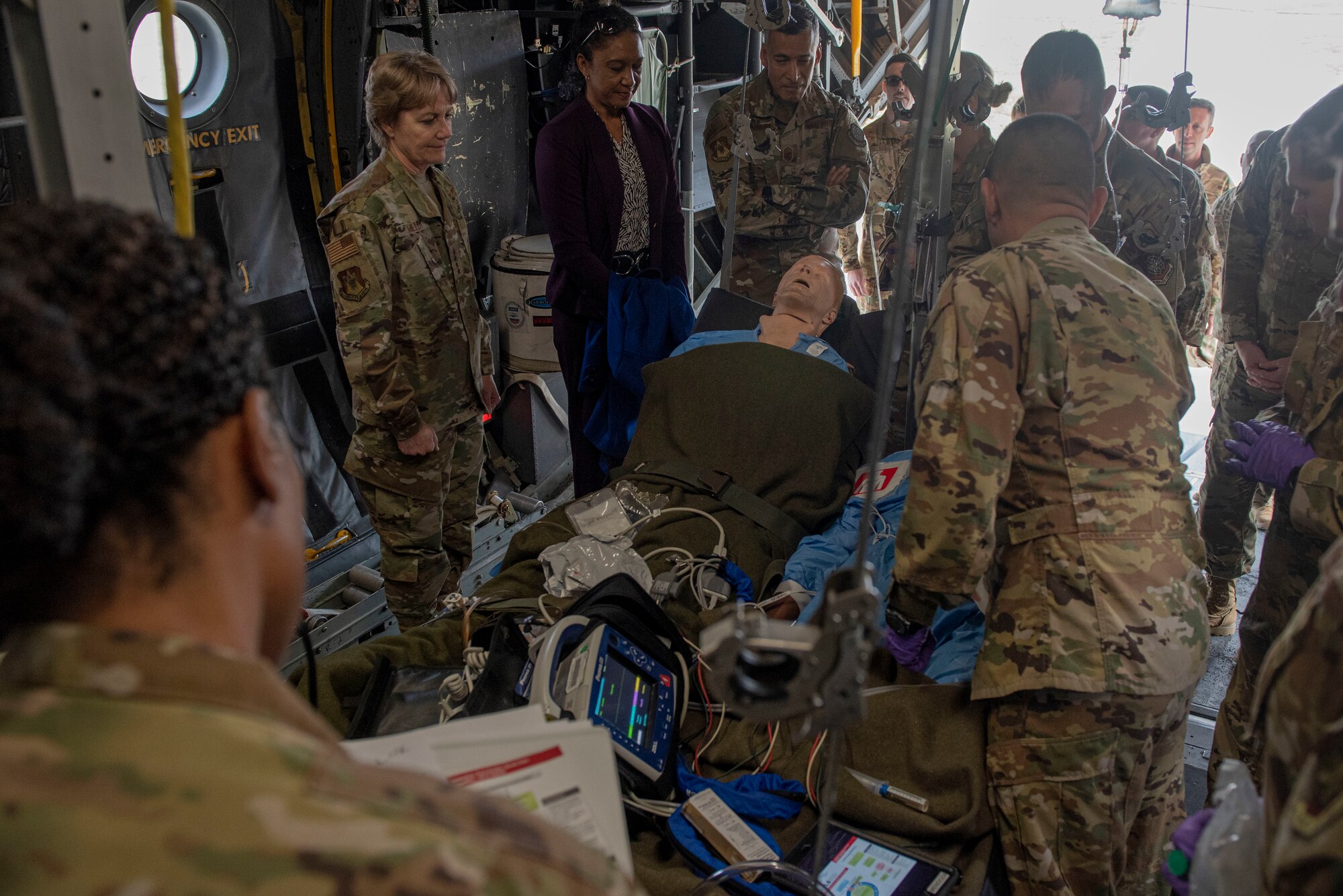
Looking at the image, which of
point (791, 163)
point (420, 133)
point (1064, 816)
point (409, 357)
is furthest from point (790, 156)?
point (1064, 816)

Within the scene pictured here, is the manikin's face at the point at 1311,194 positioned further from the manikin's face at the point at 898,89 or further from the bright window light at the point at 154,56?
the bright window light at the point at 154,56

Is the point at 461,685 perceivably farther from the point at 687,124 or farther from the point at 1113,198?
the point at 687,124

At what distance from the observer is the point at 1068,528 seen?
67.1 inches

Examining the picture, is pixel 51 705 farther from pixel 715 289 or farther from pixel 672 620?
pixel 715 289

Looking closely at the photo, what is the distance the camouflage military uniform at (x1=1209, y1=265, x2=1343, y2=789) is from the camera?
6.24 ft

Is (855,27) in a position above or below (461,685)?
above

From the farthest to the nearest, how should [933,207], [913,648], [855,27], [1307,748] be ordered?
[855,27], [933,207], [913,648], [1307,748]

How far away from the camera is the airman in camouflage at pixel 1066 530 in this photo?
→ 1662mm

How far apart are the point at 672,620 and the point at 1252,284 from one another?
256cm

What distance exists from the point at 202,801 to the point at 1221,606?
3632 millimetres

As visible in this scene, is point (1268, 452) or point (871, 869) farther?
point (1268, 452)

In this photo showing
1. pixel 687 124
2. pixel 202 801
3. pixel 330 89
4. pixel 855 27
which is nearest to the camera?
pixel 202 801

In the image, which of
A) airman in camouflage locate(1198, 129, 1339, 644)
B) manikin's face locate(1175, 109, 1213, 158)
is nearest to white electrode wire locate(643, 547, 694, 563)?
airman in camouflage locate(1198, 129, 1339, 644)

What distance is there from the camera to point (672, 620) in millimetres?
2238
